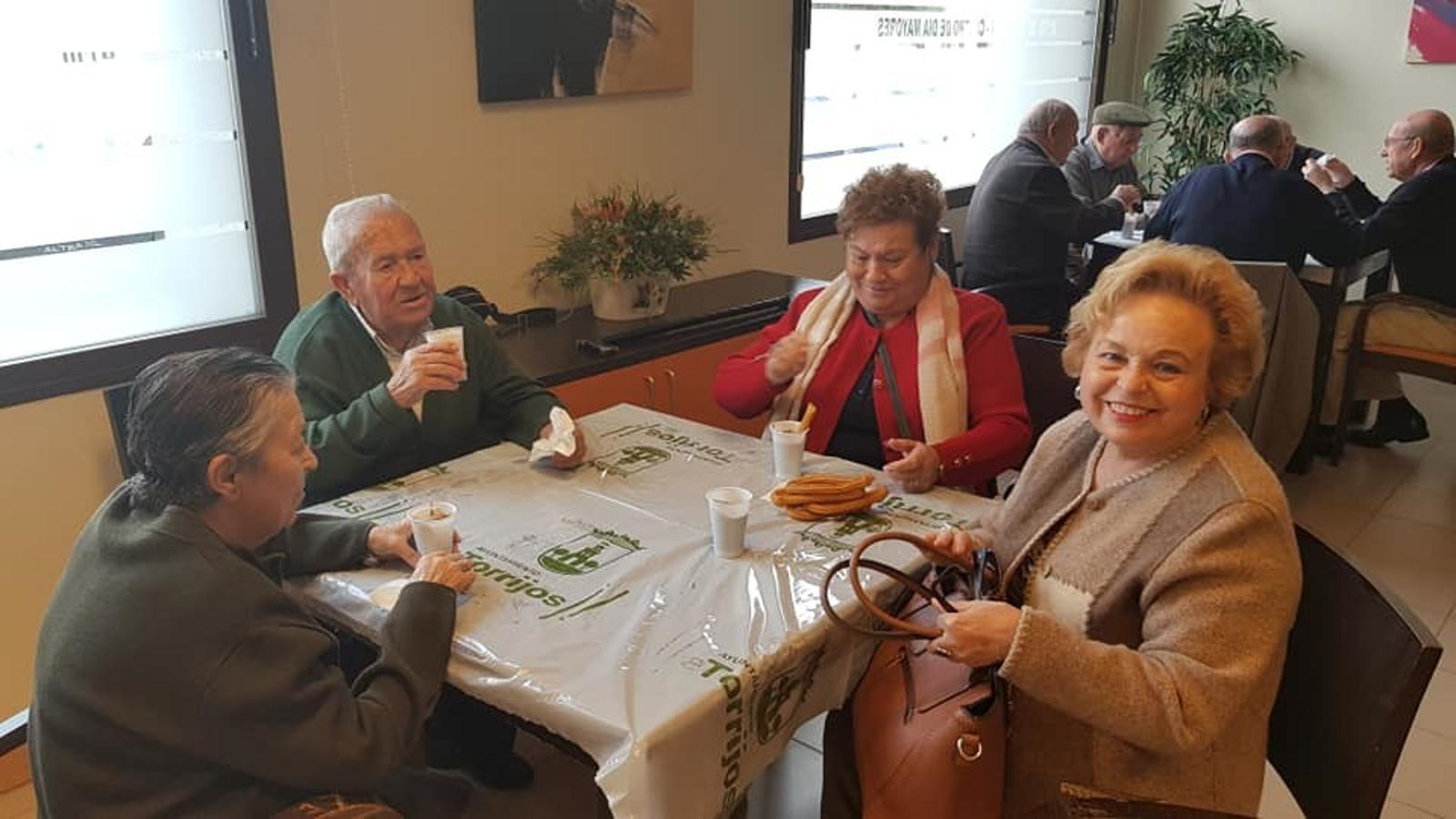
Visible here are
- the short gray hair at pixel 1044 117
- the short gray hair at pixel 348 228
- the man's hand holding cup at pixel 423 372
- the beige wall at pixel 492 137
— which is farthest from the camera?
the short gray hair at pixel 1044 117

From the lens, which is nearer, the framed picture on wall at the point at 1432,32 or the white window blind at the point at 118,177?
the white window blind at the point at 118,177

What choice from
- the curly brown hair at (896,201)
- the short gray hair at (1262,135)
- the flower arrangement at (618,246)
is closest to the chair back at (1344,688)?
the curly brown hair at (896,201)

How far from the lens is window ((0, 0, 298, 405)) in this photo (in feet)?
7.61

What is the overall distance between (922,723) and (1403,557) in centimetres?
286

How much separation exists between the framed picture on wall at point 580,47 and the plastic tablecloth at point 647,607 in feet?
4.96

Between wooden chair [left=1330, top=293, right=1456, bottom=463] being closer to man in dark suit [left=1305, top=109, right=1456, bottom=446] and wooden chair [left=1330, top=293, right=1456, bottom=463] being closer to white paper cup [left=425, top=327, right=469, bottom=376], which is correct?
man in dark suit [left=1305, top=109, right=1456, bottom=446]

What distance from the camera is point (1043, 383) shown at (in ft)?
7.92

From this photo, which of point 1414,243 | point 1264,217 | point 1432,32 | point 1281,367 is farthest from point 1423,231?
point 1432,32

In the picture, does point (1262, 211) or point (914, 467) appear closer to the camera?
point (914, 467)

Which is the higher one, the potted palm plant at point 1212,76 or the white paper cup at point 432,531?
the potted palm plant at point 1212,76

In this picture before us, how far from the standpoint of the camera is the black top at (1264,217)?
12.7 ft

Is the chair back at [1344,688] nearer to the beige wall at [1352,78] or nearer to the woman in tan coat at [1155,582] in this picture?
the woman in tan coat at [1155,582]

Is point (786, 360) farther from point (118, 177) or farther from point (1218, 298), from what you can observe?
point (118, 177)

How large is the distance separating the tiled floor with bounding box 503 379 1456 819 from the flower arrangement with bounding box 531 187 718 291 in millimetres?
1514
